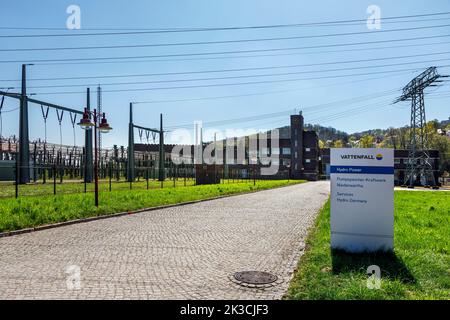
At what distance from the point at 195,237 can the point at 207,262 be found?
8.62 ft

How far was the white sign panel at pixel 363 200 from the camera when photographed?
7047mm

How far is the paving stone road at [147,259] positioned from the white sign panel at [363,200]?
1.17 metres

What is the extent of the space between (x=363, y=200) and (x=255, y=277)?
9.23 ft

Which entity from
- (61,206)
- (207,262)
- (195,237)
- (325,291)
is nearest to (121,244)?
(195,237)

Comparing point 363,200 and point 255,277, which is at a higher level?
point 363,200

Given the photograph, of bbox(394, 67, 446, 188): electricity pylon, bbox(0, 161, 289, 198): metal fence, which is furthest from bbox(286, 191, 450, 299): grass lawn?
bbox(394, 67, 446, 188): electricity pylon

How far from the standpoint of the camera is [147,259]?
6.80 m

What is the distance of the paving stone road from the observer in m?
4.99

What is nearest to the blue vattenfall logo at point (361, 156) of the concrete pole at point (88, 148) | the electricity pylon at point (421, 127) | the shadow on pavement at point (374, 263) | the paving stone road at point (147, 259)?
the shadow on pavement at point (374, 263)

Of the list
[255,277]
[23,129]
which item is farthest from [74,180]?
[255,277]

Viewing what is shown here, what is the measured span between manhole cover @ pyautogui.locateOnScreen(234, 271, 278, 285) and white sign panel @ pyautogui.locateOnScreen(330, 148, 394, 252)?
6.96ft

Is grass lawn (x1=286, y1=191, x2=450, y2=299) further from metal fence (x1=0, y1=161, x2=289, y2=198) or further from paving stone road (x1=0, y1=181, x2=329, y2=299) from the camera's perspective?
metal fence (x1=0, y1=161, x2=289, y2=198)

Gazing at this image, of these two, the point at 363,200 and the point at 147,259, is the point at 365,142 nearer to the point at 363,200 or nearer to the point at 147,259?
the point at 363,200
